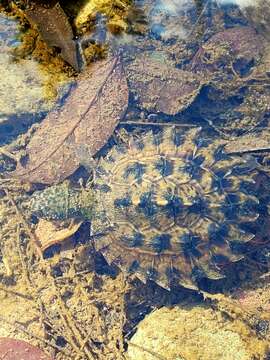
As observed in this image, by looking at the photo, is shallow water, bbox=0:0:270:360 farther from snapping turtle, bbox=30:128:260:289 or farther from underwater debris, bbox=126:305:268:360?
underwater debris, bbox=126:305:268:360

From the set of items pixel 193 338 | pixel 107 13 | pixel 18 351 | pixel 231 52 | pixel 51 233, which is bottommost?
pixel 193 338

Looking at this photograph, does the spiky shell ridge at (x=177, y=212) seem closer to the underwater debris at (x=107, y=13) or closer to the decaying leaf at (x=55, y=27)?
the decaying leaf at (x=55, y=27)

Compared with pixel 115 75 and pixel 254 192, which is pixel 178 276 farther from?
pixel 115 75

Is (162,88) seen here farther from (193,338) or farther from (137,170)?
(193,338)

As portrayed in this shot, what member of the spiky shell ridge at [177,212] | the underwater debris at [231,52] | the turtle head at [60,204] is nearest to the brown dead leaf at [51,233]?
the turtle head at [60,204]

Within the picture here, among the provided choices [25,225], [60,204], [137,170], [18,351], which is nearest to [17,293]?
[18,351]
